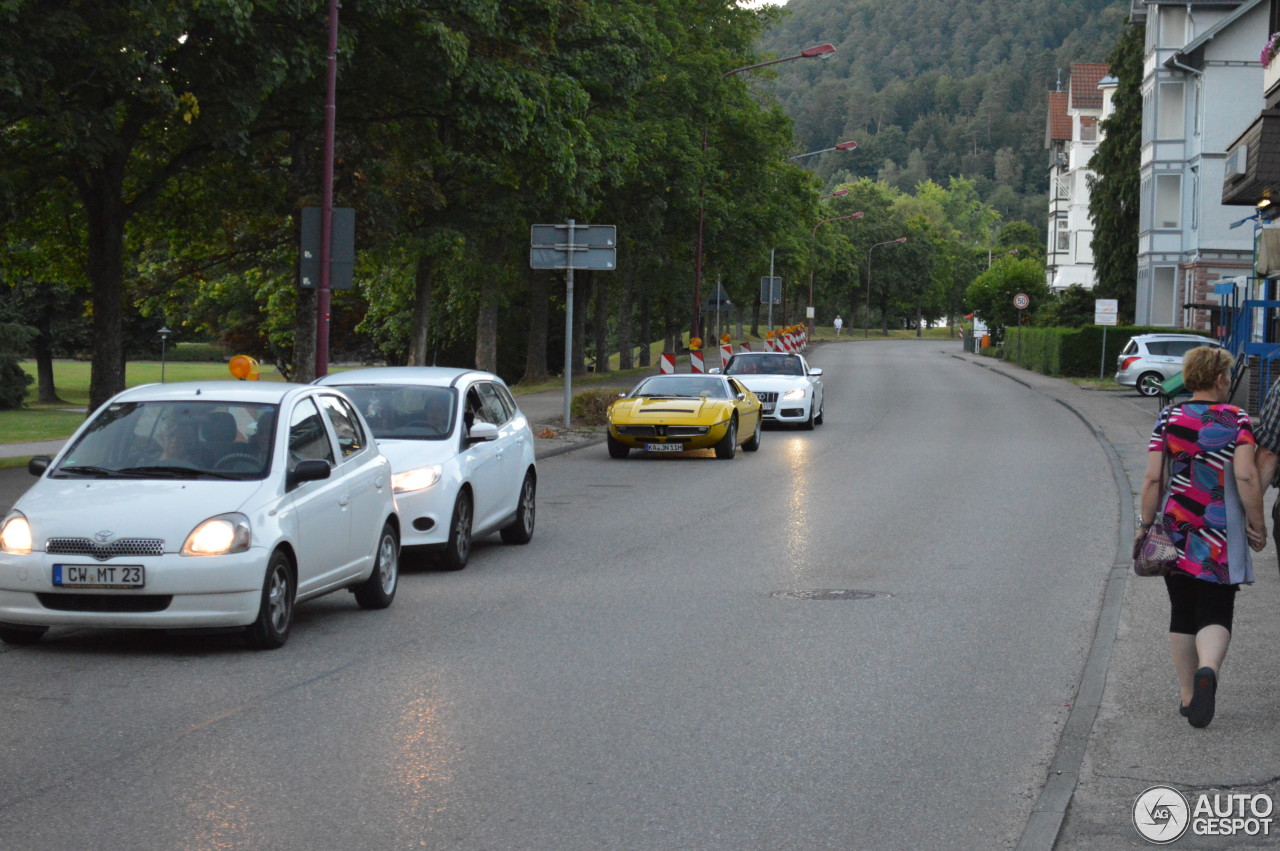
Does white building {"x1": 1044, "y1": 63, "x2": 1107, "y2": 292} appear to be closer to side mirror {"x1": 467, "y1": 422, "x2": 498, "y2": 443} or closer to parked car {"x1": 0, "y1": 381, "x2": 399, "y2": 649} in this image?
side mirror {"x1": 467, "y1": 422, "x2": 498, "y2": 443}

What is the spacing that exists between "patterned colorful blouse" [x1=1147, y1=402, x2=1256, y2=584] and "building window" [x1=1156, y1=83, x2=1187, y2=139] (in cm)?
5383

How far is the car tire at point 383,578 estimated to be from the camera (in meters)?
10.9

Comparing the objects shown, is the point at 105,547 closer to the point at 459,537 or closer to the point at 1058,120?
the point at 459,537

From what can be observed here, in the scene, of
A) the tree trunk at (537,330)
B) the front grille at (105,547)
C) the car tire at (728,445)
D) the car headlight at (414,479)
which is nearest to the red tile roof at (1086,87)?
the tree trunk at (537,330)

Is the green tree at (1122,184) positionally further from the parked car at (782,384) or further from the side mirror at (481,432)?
the side mirror at (481,432)

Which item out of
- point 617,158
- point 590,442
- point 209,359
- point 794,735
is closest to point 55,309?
point 617,158

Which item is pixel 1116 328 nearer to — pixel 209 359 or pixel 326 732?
pixel 326 732

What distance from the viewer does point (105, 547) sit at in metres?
8.94

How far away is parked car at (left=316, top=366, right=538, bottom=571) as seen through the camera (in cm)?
1273

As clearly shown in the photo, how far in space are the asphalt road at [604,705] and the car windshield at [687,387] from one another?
10108mm

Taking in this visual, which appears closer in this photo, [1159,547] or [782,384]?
[1159,547]

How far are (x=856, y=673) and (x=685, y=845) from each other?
3.38 meters

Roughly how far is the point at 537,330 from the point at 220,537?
3811 cm

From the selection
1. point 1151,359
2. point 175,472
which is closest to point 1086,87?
point 1151,359
